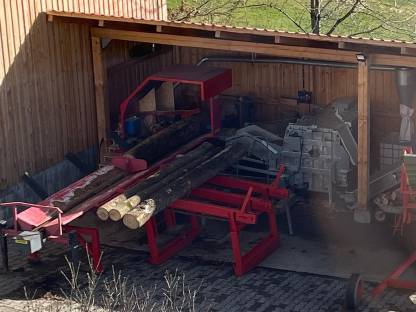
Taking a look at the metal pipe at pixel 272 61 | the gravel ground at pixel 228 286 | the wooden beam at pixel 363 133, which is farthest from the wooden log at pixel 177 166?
the metal pipe at pixel 272 61

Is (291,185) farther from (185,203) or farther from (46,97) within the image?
(46,97)

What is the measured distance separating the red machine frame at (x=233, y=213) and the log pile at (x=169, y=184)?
0.99 ft

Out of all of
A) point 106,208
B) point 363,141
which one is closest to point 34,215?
point 106,208

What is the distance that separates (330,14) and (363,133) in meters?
7.28

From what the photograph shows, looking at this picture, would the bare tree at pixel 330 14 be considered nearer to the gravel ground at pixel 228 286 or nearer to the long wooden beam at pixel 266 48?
the long wooden beam at pixel 266 48

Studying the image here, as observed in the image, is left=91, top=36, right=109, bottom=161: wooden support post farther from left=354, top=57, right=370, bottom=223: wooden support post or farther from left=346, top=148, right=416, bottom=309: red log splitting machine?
left=346, top=148, right=416, bottom=309: red log splitting machine

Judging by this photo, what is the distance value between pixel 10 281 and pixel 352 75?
818 centimetres

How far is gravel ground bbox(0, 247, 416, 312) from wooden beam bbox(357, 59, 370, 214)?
7.77 ft

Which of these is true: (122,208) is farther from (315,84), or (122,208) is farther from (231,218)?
(315,84)

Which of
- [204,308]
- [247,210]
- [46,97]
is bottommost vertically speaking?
[204,308]

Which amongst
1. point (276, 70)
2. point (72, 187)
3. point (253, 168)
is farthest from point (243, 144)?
point (72, 187)

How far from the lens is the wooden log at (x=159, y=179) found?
1399 cm

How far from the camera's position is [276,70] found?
1934cm

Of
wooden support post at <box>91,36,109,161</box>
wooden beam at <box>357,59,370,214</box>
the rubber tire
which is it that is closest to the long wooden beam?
wooden beam at <box>357,59,370,214</box>
